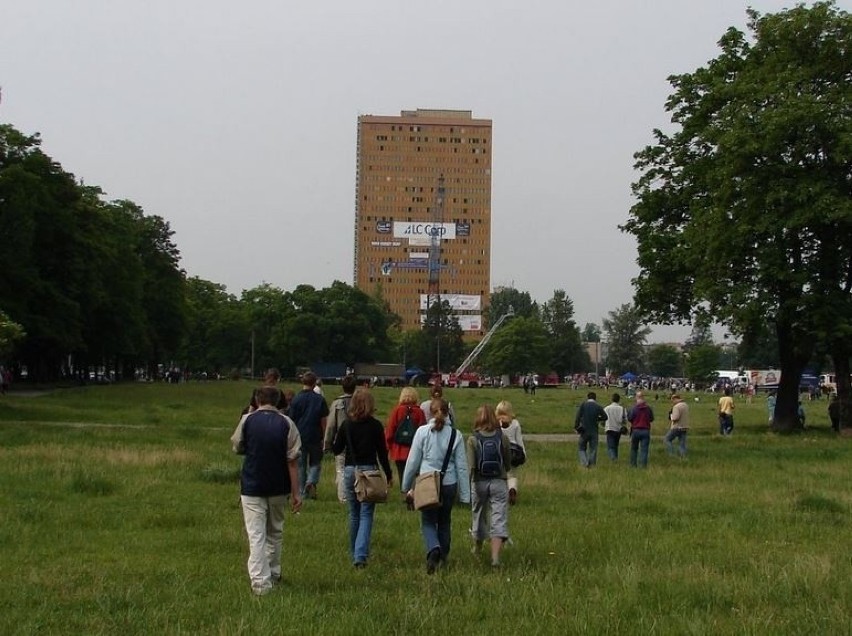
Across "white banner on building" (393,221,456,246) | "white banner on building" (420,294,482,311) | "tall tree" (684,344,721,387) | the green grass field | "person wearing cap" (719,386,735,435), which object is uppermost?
"white banner on building" (393,221,456,246)

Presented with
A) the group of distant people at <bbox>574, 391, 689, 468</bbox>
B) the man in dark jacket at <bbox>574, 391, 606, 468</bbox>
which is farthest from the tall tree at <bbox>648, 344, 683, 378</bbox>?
the man in dark jacket at <bbox>574, 391, 606, 468</bbox>

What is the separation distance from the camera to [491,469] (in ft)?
33.0

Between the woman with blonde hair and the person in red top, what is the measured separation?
3.30 ft

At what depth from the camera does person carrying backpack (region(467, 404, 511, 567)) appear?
32.8 feet

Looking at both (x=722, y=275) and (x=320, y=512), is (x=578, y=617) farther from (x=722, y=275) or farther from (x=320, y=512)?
(x=722, y=275)

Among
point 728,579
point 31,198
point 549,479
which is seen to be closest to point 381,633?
point 728,579

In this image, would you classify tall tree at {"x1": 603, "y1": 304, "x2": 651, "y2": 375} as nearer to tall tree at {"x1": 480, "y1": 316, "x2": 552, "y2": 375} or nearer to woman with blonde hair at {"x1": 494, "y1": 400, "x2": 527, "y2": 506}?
tall tree at {"x1": 480, "y1": 316, "x2": 552, "y2": 375}

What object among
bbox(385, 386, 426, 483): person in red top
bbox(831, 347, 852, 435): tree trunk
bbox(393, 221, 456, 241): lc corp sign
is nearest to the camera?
bbox(385, 386, 426, 483): person in red top

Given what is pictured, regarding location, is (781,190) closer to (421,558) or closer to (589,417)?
(589,417)

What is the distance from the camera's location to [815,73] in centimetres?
3291

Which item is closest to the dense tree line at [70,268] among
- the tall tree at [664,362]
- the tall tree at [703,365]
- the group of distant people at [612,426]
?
the group of distant people at [612,426]

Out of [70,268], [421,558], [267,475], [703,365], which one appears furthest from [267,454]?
[703,365]

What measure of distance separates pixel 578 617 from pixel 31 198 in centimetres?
4437

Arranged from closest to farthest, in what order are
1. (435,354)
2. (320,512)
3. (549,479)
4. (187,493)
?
(320,512) < (187,493) < (549,479) < (435,354)
